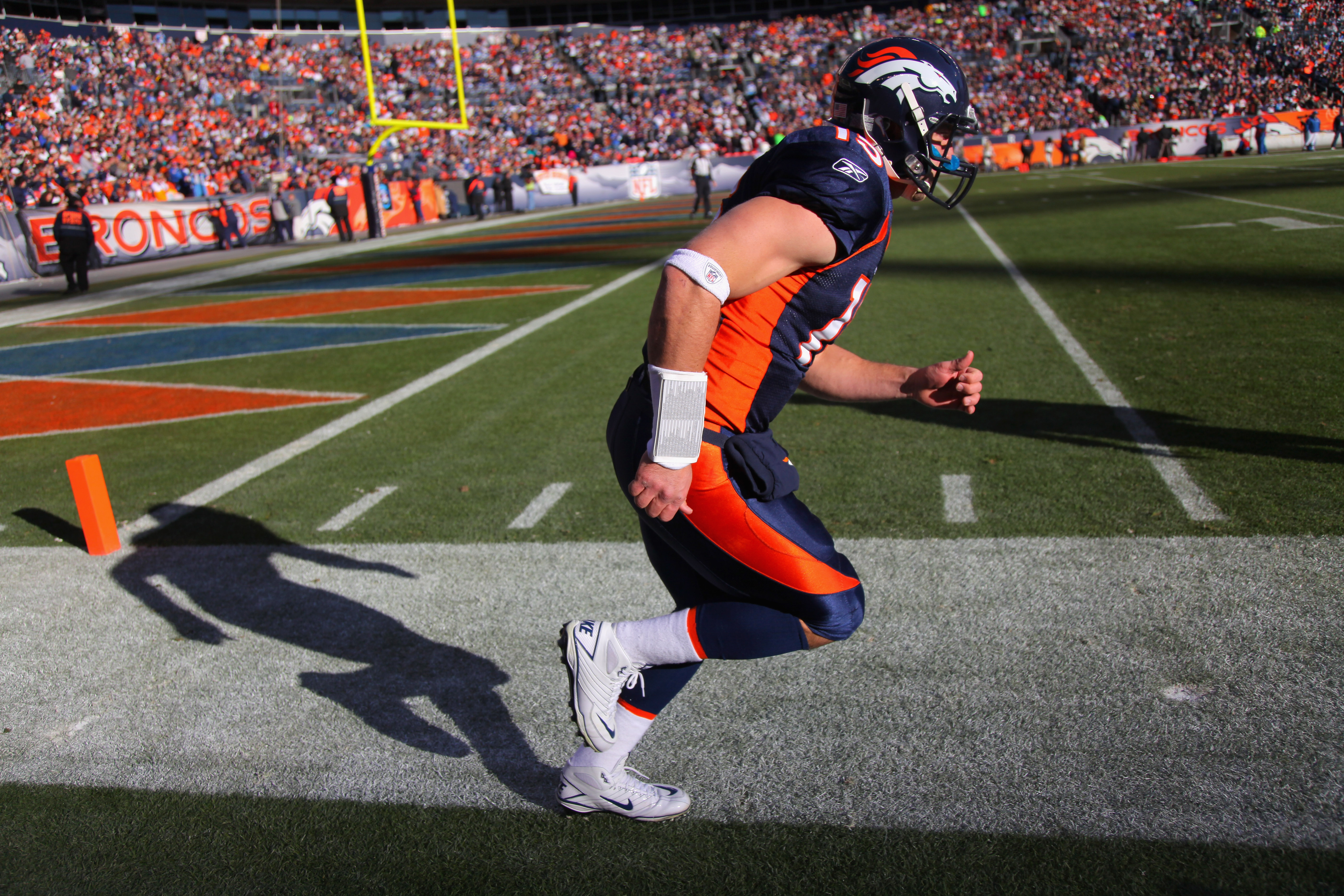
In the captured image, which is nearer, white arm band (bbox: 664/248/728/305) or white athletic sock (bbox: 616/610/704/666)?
white arm band (bbox: 664/248/728/305)

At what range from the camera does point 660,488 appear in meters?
2.02

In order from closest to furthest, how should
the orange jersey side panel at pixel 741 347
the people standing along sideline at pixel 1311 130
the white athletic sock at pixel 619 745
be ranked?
1. the orange jersey side panel at pixel 741 347
2. the white athletic sock at pixel 619 745
3. the people standing along sideline at pixel 1311 130

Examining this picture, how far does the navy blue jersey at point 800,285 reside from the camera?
1999 mm

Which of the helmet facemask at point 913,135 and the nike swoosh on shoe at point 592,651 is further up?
the helmet facemask at point 913,135

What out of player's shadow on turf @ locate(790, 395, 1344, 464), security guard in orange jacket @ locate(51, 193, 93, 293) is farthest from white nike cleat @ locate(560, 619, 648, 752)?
security guard in orange jacket @ locate(51, 193, 93, 293)

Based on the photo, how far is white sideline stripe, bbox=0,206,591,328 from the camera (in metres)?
14.6

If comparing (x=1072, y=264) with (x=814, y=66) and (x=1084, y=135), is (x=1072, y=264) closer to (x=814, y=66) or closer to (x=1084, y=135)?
(x=1084, y=135)

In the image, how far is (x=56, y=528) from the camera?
16.9 feet

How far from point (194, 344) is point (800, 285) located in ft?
34.4

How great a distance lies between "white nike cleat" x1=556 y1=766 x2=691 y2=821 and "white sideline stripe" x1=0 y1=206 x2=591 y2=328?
1457 cm

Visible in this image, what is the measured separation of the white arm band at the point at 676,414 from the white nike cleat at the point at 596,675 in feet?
1.78

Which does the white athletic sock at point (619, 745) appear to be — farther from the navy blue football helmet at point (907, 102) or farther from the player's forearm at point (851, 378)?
the navy blue football helmet at point (907, 102)

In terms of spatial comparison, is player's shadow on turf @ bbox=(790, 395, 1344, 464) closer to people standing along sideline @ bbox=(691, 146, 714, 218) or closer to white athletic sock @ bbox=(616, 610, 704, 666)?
white athletic sock @ bbox=(616, 610, 704, 666)

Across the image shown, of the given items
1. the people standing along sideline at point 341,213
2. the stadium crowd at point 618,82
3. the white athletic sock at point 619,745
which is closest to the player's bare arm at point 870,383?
the white athletic sock at point 619,745
